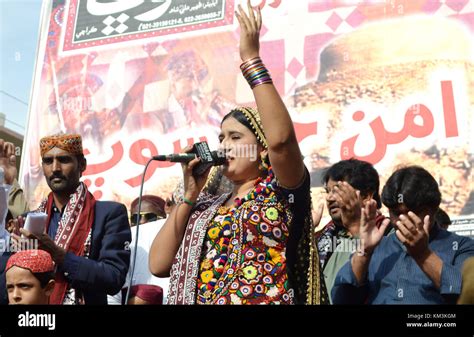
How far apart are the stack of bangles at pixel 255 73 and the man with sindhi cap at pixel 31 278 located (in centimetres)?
104

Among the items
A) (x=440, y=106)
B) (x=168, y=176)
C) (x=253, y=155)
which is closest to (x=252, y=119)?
(x=253, y=155)

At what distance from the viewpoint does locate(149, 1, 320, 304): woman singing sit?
256 cm

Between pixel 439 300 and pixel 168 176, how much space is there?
318 cm

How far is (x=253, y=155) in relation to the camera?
2785 mm

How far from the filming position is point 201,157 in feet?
9.15

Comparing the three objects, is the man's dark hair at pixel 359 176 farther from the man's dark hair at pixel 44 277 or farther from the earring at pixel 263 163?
the man's dark hair at pixel 44 277

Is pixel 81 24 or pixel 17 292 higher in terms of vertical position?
pixel 81 24

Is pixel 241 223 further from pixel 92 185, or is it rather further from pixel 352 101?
pixel 92 185

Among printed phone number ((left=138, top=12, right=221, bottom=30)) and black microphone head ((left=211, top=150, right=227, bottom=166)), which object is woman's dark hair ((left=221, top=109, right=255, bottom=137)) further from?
printed phone number ((left=138, top=12, right=221, bottom=30))

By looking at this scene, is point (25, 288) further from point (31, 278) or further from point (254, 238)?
point (254, 238)

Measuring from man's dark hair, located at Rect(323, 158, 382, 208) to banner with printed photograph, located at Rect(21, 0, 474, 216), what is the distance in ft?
4.22

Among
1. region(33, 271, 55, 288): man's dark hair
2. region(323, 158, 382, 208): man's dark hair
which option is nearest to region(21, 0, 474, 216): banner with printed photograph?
region(323, 158, 382, 208): man's dark hair

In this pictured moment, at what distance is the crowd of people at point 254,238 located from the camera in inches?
103

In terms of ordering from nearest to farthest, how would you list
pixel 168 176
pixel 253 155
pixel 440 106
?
pixel 253 155, pixel 440 106, pixel 168 176
